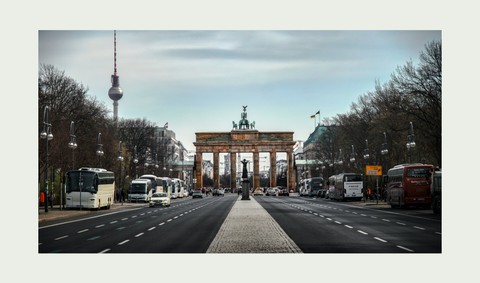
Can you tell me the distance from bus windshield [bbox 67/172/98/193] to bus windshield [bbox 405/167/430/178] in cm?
2221

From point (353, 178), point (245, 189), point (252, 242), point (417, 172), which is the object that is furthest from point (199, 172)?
point (252, 242)

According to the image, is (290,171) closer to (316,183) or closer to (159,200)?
(316,183)

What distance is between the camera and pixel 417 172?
5212cm

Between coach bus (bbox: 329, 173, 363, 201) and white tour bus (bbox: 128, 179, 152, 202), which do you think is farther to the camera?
white tour bus (bbox: 128, 179, 152, 202)

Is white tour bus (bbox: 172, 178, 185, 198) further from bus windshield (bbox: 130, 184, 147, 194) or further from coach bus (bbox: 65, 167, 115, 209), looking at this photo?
coach bus (bbox: 65, 167, 115, 209)

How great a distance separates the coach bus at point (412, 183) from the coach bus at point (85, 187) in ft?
71.3

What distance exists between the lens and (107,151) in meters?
84.0

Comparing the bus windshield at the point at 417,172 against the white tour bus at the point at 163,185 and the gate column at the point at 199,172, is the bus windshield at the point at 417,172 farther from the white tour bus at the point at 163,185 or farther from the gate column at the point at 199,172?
the gate column at the point at 199,172

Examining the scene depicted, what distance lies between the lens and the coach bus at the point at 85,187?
56000 mm

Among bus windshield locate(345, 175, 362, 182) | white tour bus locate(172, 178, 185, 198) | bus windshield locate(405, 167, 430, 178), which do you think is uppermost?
bus windshield locate(405, 167, 430, 178)

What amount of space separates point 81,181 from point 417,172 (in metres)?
23.6

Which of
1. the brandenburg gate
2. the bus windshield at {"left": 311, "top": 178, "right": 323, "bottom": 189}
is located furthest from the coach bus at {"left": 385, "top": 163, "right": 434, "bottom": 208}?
the brandenburg gate

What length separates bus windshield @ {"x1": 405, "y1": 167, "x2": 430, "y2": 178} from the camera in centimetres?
5194
